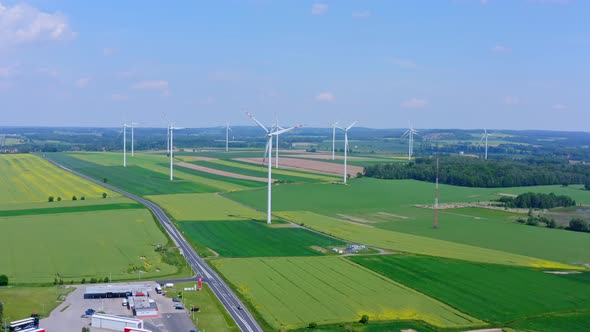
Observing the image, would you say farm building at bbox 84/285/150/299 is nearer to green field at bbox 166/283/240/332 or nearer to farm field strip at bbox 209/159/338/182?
green field at bbox 166/283/240/332

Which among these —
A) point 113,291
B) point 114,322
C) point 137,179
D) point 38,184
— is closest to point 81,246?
point 113,291

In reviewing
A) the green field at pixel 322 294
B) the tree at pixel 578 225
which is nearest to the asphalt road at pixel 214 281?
the green field at pixel 322 294

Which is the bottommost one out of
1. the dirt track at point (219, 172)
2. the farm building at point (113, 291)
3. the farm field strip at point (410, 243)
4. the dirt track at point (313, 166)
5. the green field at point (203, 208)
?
the farm building at point (113, 291)

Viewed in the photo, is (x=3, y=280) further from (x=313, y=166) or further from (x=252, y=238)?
(x=313, y=166)

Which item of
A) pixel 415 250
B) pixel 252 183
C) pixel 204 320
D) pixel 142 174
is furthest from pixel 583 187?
pixel 204 320

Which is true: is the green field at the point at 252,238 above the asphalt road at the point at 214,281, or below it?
above

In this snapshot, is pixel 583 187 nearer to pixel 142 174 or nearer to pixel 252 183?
pixel 252 183

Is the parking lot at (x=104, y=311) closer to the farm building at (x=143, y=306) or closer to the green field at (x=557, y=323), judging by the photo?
the farm building at (x=143, y=306)
